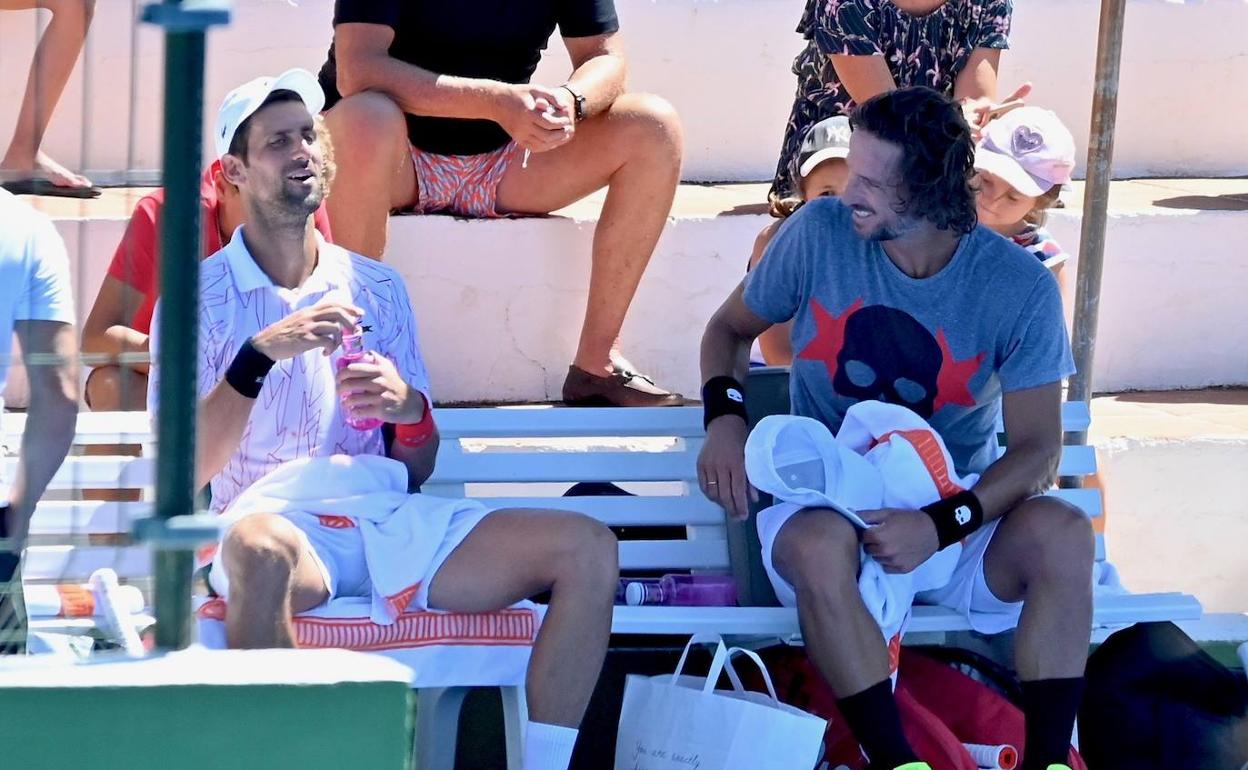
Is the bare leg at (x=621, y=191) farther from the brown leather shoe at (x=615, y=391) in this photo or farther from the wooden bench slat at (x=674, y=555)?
the wooden bench slat at (x=674, y=555)

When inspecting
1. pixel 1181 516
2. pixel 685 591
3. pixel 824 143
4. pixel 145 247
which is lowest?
pixel 1181 516

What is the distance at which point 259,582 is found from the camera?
263cm

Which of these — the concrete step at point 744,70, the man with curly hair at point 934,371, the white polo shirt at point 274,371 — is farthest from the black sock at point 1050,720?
the concrete step at point 744,70

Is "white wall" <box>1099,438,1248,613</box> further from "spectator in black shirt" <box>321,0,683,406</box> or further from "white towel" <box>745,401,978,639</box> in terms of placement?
"white towel" <box>745,401,978,639</box>

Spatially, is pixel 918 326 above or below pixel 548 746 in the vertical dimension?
above

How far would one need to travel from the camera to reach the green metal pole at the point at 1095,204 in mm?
3779

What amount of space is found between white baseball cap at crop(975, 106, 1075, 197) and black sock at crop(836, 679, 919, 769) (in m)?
1.39

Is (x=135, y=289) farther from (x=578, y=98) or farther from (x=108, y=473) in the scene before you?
(x=578, y=98)

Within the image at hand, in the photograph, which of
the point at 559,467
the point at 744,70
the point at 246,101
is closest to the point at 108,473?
the point at 246,101

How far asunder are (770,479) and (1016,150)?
127cm

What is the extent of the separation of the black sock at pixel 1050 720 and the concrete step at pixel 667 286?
1964 mm

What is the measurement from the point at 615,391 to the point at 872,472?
139cm

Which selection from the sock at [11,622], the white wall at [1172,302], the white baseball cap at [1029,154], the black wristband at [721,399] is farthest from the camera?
the white wall at [1172,302]

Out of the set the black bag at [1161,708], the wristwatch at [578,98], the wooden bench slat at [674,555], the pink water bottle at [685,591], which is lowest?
the black bag at [1161,708]
